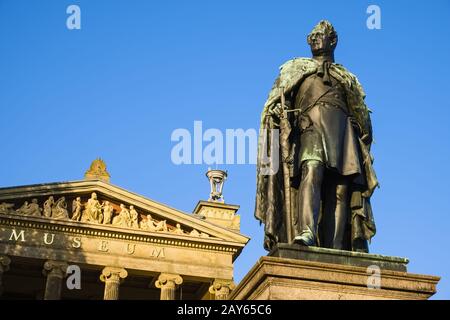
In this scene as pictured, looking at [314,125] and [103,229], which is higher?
[103,229]

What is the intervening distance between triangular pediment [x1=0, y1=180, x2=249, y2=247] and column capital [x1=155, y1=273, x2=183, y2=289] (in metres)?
1.99

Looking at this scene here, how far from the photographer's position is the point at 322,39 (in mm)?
6586

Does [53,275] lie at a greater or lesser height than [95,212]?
lesser

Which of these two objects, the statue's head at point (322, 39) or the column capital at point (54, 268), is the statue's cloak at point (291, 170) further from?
the column capital at point (54, 268)

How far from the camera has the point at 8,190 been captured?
1542 inches

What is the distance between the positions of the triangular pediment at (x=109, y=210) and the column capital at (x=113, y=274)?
2.06m

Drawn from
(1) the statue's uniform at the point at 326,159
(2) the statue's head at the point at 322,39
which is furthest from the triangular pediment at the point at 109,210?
(1) the statue's uniform at the point at 326,159

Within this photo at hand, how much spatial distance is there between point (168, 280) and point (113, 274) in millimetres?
2755

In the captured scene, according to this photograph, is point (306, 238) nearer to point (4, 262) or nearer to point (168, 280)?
point (4, 262)

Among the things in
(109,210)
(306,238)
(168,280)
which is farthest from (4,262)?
(306,238)

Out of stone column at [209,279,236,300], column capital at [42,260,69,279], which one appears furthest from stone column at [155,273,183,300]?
column capital at [42,260,69,279]

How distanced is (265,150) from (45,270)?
34.1m
